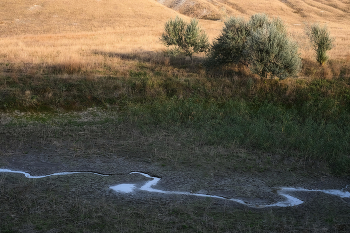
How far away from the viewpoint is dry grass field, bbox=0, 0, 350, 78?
18.9 m

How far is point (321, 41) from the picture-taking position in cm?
1897

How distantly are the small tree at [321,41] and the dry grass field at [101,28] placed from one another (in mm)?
1094

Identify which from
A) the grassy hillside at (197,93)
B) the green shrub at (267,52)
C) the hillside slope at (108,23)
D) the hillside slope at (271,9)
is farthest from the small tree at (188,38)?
the hillside slope at (271,9)

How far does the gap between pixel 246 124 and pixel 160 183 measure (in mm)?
5383

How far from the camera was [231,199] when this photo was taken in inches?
262

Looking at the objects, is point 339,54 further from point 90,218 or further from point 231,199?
point 90,218

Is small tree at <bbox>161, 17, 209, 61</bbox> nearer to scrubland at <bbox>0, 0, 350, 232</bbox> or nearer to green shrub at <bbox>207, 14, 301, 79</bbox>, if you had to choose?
scrubland at <bbox>0, 0, 350, 232</bbox>

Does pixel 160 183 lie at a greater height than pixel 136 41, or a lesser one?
lesser

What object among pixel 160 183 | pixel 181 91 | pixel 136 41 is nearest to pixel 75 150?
pixel 160 183

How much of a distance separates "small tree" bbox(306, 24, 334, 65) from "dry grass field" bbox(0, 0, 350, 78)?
1.09m

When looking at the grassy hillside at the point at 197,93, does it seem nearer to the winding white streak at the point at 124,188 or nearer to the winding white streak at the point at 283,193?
the winding white streak at the point at 283,193

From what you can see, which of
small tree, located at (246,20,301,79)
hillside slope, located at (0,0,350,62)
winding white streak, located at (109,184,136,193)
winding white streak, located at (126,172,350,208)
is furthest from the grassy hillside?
winding white streak, located at (109,184,136,193)

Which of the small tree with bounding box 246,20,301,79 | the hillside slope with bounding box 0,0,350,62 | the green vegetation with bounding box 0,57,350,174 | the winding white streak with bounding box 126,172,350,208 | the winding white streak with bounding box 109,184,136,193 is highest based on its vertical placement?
the hillside slope with bounding box 0,0,350,62

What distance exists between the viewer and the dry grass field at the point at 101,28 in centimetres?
1892
